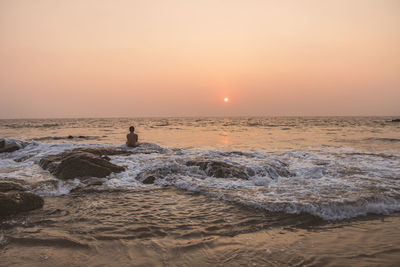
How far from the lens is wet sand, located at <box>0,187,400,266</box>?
11.2ft

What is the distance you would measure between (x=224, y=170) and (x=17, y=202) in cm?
543

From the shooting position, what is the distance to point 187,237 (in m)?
4.05

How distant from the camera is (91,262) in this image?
10.9 feet

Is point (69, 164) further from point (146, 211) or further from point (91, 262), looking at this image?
point (91, 262)

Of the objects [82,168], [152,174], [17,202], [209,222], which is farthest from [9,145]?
[209,222]

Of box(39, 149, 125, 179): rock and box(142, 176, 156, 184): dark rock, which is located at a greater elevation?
box(39, 149, 125, 179): rock

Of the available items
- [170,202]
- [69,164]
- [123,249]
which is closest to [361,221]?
[170,202]

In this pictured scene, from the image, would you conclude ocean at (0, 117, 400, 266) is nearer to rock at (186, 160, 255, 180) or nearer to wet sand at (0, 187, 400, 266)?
wet sand at (0, 187, 400, 266)

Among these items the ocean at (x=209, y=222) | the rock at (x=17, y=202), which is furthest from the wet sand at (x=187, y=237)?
the rock at (x=17, y=202)

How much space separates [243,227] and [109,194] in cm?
349

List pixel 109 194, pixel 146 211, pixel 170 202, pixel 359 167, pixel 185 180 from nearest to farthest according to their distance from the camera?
1. pixel 146 211
2. pixel 170 202
3. pixel 109 194
4. pixel 185 180
5. pixel 359 167

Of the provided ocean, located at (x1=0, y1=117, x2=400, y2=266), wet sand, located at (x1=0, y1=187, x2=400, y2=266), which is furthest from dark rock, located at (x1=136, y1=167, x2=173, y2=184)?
wet sand, located at (x1=0, y1=187, x2=400, y2=266)

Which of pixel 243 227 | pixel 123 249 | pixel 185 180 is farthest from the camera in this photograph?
pixel 185 180

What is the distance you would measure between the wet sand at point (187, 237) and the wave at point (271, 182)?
461mm
